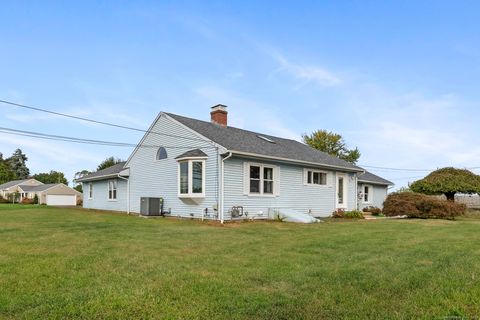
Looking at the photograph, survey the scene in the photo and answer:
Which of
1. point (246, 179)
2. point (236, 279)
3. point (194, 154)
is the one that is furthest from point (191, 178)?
point (236, 279)

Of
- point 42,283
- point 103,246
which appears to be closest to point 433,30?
point 103,246

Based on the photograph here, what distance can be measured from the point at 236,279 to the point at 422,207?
1859 cm

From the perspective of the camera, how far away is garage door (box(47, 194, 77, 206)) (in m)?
57.3

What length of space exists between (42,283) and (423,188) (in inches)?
1117

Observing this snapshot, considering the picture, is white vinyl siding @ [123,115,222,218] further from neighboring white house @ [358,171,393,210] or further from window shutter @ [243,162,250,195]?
neighboring white house @ [358,171,393,210]

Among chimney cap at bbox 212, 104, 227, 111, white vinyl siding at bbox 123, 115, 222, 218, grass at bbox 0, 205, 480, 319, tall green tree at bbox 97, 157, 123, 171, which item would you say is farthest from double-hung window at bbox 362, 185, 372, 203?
tall green tree at bbox 97, 157, 123, 171

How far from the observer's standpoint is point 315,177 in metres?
20.5

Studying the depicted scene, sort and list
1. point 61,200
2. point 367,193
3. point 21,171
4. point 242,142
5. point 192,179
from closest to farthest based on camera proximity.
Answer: point 192,179 < point 242,142 < point 367,193 < point 61,200 < point 21,171

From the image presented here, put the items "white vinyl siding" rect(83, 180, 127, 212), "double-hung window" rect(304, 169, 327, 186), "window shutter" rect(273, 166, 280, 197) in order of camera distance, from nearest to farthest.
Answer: "window shutter" rect(273, 166, 280, 197)
"double-hung window" rect(304, 169, 327, 186)
"white vinyl siding" rect(83, 180, 127, 212)

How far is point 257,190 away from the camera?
17203mm

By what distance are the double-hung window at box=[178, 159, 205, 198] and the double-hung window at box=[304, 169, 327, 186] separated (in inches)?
235

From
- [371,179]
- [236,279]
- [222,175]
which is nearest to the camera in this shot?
[236,279]

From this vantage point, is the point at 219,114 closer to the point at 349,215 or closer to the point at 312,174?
the point at 312,174

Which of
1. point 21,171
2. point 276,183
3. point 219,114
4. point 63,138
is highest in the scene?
point 219,114
